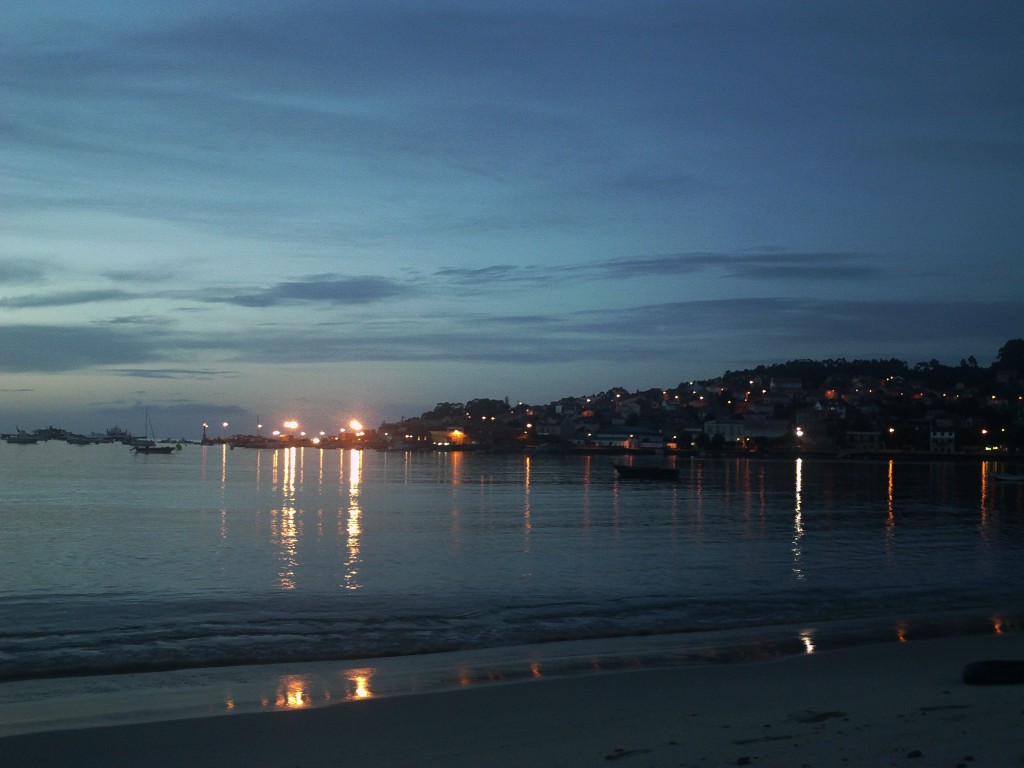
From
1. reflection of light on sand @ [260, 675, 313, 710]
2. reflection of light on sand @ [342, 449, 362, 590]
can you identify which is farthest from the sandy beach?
reflection of light on sand @ [342, 449, 362, 590]

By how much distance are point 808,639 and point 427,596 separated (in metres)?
7.15

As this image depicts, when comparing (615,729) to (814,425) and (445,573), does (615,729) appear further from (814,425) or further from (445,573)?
(814,425)

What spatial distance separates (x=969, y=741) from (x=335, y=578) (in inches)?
557

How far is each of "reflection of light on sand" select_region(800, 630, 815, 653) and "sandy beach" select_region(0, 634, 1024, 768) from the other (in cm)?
197

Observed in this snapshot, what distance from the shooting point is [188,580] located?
18.3 metres

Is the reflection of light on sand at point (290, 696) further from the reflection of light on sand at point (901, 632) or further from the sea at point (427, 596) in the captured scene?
the reflection of light on sand at point (901, 632)

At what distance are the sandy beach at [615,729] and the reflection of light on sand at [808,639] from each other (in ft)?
6.45

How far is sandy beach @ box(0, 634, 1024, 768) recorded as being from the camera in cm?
680

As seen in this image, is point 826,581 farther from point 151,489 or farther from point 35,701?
point 151,489

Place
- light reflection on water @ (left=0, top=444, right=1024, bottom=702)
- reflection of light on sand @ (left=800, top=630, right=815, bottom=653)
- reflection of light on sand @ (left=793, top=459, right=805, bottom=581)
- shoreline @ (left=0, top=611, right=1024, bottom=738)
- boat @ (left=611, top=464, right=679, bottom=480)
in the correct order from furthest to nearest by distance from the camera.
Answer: boat @ (left=611, top=464, right=679, bottom=480)
reflection of light on sand @ (left=793, top=459, right=805, bottom=581)
light reflection on water @ (left=0, top=444, right=1024, bottom=702)
reflection of light on sand @ (left=800, top=630, right=815, bottom=653)
shoreline @ (left=0, top=611, right=1024, bottom=738)

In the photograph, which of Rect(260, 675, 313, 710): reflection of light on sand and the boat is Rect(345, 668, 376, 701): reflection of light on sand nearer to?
Rect(260, 675, 313, 710): reflection of light on sand

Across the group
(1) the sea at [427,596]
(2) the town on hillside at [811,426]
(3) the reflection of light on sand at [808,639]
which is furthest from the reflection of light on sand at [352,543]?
(2) the town on hillside at [811,426]

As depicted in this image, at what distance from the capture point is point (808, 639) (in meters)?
12.5

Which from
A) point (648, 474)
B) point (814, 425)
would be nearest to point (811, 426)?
point (814, 425)
